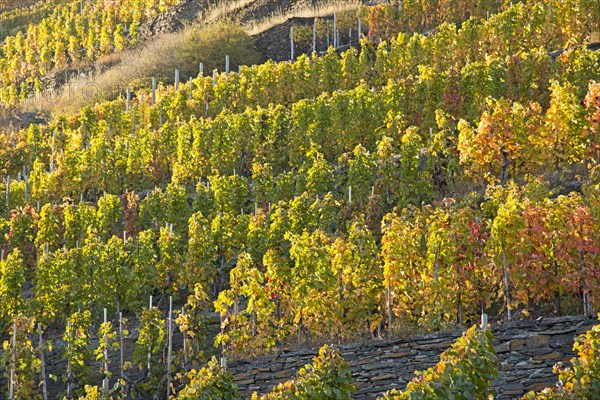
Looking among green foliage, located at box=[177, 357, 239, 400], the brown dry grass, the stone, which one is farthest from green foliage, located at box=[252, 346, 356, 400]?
the brown dry grass

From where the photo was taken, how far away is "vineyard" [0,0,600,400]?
1369cm

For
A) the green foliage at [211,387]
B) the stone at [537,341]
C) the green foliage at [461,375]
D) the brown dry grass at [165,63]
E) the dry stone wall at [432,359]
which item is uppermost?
the brown dry grass at [165,63]

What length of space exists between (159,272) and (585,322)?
8.56m

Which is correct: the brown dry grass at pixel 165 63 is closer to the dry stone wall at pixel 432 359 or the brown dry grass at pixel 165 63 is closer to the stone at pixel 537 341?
the dry stone wall at pixel 432 359

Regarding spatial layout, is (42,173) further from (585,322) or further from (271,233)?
(585,322)

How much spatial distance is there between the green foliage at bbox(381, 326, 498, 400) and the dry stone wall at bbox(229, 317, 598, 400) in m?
1.27

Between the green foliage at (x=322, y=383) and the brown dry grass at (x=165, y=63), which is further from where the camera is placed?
the brown dry grass at (x=165, y=63)

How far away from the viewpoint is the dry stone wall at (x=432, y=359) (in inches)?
443

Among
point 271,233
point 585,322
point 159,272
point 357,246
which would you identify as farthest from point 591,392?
point 159,272

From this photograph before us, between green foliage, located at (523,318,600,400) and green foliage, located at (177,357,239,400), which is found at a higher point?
green foliage, located at (523,318,600,400)

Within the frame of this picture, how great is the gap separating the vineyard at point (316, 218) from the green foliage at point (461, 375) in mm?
24

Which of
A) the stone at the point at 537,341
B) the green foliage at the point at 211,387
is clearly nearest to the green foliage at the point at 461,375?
the stone at the point at 537,341

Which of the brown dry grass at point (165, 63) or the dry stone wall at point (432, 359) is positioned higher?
the brown dry grass at point (165, 63)

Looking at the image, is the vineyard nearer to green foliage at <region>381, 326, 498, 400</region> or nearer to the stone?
green foliage at <region>381, 326, 498, 400</region>
